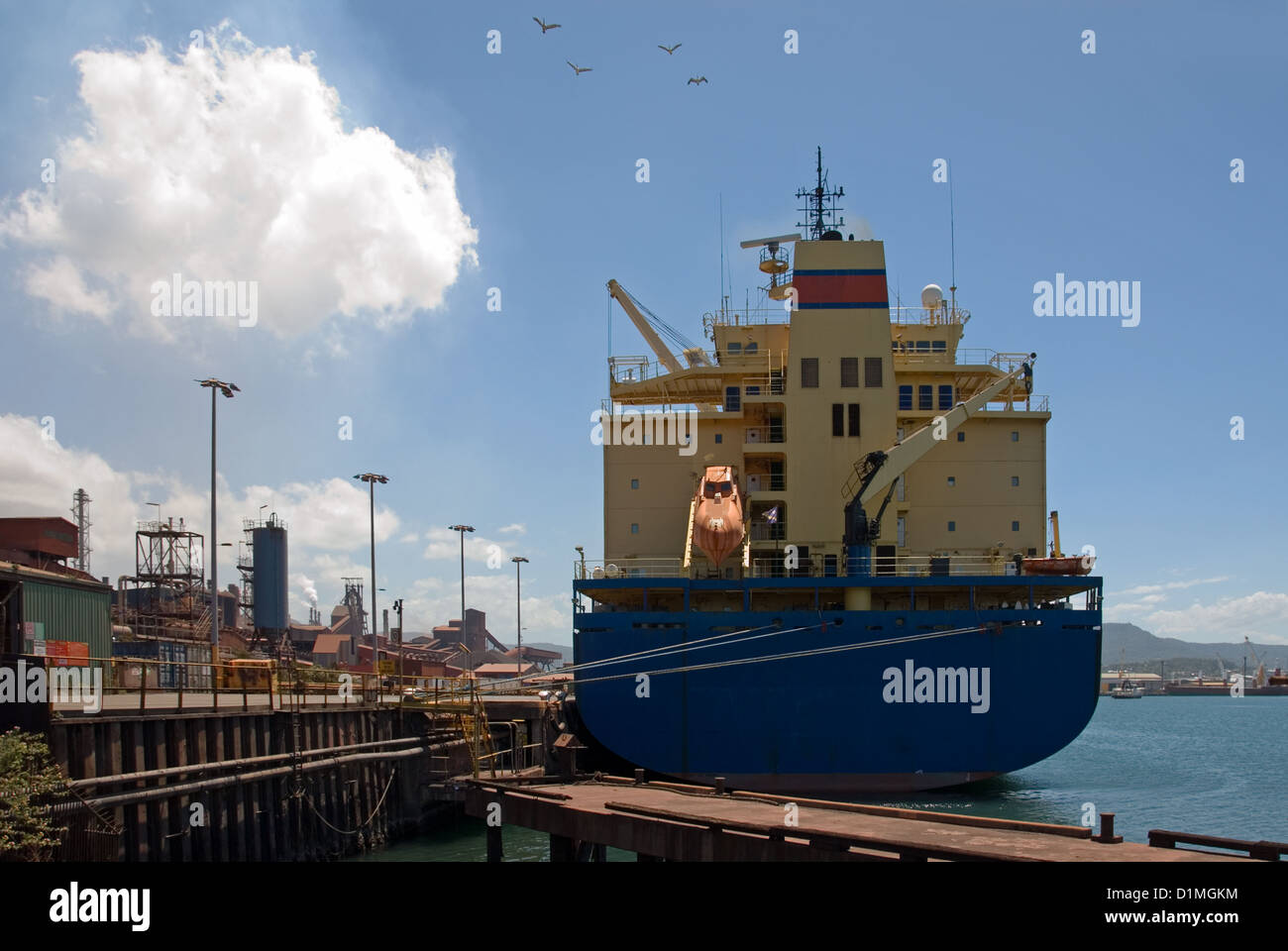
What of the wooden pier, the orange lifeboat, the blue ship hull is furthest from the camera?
the orange lifeboat

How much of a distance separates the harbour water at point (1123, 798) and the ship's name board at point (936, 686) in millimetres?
2750

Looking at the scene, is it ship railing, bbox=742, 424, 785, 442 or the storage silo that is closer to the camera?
ship railing, bbox=742, 424, 785, 442

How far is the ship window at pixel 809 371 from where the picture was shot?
36.7 metres

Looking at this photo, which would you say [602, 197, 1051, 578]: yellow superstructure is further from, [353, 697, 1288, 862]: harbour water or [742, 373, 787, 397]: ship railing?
[353, 697, 1288, 862]: harbour water

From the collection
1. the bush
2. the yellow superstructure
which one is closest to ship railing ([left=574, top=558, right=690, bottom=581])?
the yellow superstructure

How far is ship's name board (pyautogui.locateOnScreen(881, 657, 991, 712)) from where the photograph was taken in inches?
1247

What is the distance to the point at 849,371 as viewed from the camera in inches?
1443

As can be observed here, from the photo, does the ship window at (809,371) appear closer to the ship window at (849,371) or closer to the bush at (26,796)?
the ship window at (849,371)

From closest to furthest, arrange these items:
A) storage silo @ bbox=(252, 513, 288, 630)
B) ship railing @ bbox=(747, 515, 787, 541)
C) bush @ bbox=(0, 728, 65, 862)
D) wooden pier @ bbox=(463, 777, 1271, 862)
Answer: wooden pier @ bbox=(463, 777, 1271, 862)
bush @ bbox=(0, 728, 65, 862)
ship railing @ bbox=(747, 515, 787, 541)
storage silo @ bbox=(252, 513, 288, 630)

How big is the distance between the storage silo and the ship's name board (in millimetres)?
39707

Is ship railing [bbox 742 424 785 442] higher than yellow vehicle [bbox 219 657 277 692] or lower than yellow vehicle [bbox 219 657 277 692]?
higher
